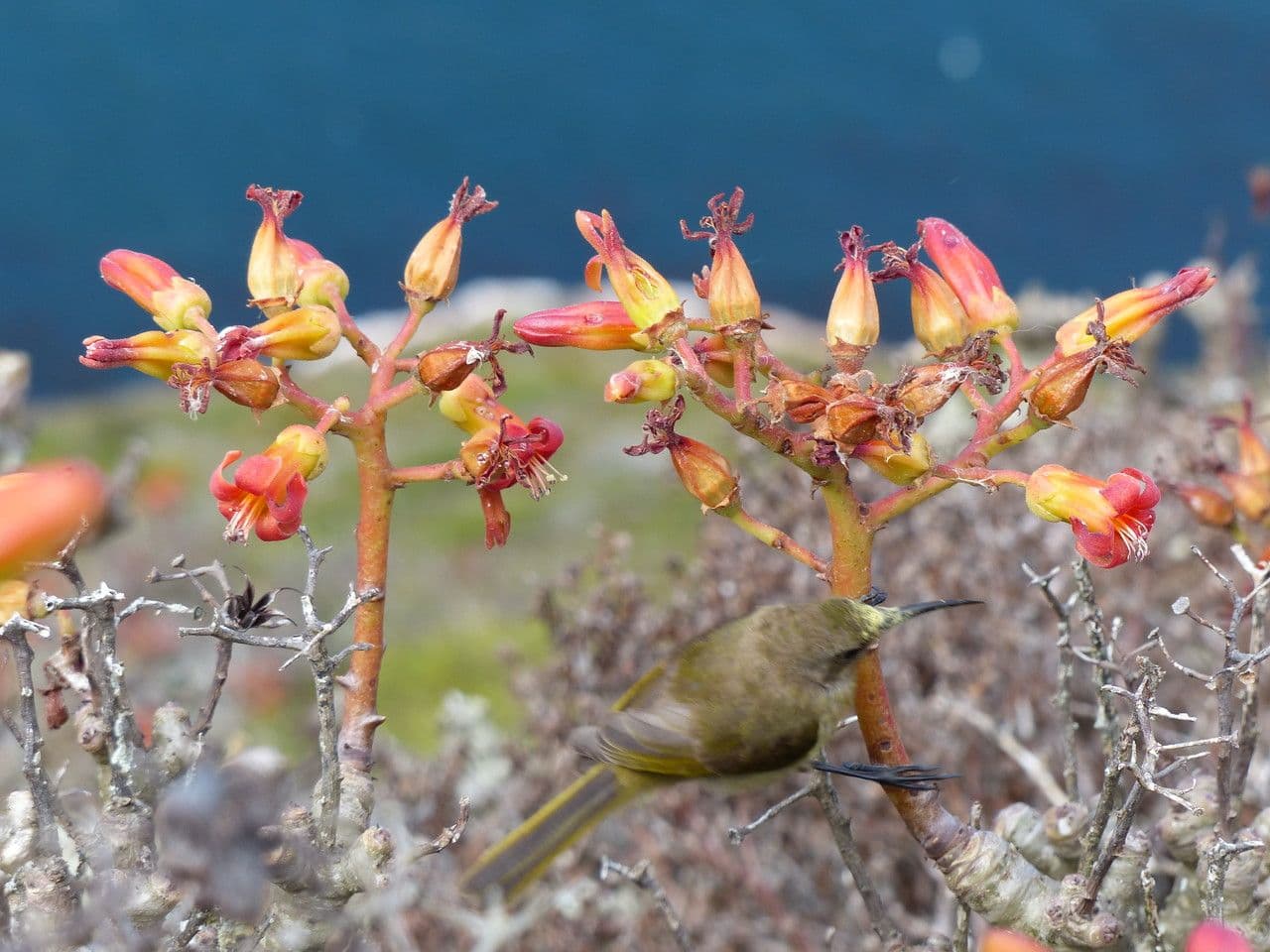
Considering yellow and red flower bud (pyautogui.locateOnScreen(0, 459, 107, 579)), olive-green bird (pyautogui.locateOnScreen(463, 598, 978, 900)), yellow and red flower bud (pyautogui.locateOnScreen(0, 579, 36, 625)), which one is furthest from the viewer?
olive-green bird (pyautogui.locateOnScreen(463, 598, 978, 900))

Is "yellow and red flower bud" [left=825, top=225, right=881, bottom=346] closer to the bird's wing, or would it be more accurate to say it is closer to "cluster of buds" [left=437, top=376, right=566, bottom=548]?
"cluster of buds" [left=437, top=376, right=566, bottom=548]

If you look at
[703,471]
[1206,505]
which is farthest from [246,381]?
[1206,505]

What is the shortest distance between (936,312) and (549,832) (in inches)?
38.7

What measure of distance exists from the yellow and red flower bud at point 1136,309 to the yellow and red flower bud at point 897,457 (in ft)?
0.81

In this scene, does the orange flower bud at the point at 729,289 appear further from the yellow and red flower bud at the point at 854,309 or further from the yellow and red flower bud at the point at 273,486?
the yellow and red flower bud at the point at 273,486

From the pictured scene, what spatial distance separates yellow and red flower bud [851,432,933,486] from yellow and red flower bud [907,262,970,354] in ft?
0.70

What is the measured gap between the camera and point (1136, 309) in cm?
168

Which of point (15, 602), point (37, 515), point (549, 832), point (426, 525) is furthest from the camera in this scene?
point (426, 525)

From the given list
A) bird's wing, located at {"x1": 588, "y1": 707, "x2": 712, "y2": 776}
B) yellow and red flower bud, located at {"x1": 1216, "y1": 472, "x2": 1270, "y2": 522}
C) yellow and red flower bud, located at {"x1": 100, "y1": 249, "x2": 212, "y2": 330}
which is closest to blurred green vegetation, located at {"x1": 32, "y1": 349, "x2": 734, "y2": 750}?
yellow and red flower bud, located at {"x1": 1216, "y1": 472, "x2": 1270, "y2": 522}

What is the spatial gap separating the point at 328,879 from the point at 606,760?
71 cm

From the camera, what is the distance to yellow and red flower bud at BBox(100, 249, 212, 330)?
1742 millimetres

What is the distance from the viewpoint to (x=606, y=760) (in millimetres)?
2113

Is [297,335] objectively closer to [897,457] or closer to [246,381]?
[246,381]

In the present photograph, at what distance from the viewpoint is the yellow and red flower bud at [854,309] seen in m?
1.68
